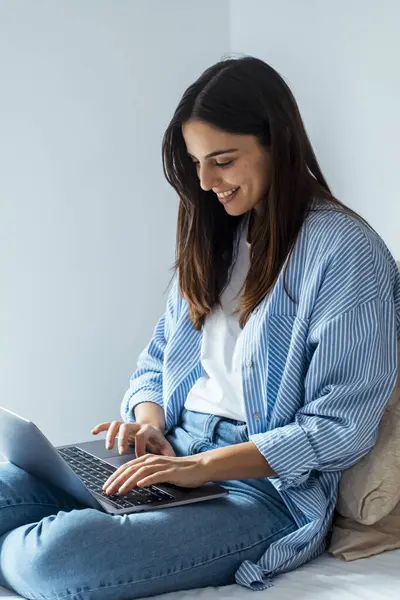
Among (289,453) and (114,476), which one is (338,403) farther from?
(114,476)

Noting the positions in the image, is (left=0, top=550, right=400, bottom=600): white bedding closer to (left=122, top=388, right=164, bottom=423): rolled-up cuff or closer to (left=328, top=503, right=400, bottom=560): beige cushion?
(left=328, top=503, right=400, bottom=560): beige cushion

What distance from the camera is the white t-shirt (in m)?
1.55

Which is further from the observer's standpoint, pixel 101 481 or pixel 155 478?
pixel 101 481

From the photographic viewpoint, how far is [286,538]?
4.51 ft

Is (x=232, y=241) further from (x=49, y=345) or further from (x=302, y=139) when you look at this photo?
(x=49, y=345)

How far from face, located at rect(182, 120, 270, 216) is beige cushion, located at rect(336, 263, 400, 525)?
1.56 ft

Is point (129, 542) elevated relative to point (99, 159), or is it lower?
lower

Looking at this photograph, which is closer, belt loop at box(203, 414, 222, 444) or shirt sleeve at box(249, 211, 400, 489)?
shirt sleeve at box(249, 211, 400, 489)

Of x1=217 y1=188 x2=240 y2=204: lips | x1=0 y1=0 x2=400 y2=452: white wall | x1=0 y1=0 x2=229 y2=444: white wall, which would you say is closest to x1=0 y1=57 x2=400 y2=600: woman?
x1=217 y1=188 x2=240 y2=204: lips

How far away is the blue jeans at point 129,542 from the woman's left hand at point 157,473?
0.04 m

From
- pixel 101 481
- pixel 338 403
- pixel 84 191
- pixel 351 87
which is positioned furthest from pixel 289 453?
pixel 84 191

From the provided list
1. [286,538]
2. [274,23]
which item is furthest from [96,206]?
[286,538]

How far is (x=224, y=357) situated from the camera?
5.23ft

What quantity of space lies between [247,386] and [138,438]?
232 millimetres
